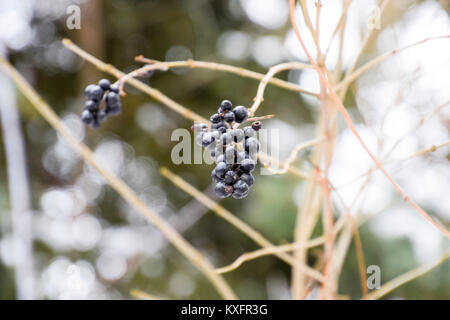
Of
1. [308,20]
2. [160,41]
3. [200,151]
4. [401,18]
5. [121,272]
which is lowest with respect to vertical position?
[308,20]

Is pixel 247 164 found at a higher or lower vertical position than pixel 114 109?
lower

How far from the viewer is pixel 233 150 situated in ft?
1.15

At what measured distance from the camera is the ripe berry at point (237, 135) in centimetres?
35

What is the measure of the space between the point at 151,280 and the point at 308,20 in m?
1.28

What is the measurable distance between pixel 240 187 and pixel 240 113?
0.06 meters

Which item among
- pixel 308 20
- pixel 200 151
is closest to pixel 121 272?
pixel 200 151

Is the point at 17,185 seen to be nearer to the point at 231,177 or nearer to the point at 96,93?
the point at 96,93

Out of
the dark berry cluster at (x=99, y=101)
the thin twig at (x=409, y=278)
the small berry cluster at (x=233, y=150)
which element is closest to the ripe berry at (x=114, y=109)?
the dark berry cluster at (x=99, y=101)

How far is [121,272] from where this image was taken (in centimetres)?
146

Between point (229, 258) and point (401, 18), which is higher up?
point (401, 18)

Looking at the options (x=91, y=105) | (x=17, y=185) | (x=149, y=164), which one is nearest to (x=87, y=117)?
(x=91, y=105)

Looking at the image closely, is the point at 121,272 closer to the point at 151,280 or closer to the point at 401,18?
the point at 151,280

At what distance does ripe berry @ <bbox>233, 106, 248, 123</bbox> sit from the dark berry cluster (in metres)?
0.16

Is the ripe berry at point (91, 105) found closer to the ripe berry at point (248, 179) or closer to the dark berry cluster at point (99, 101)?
the dark berry cluster at point (99, 101)
